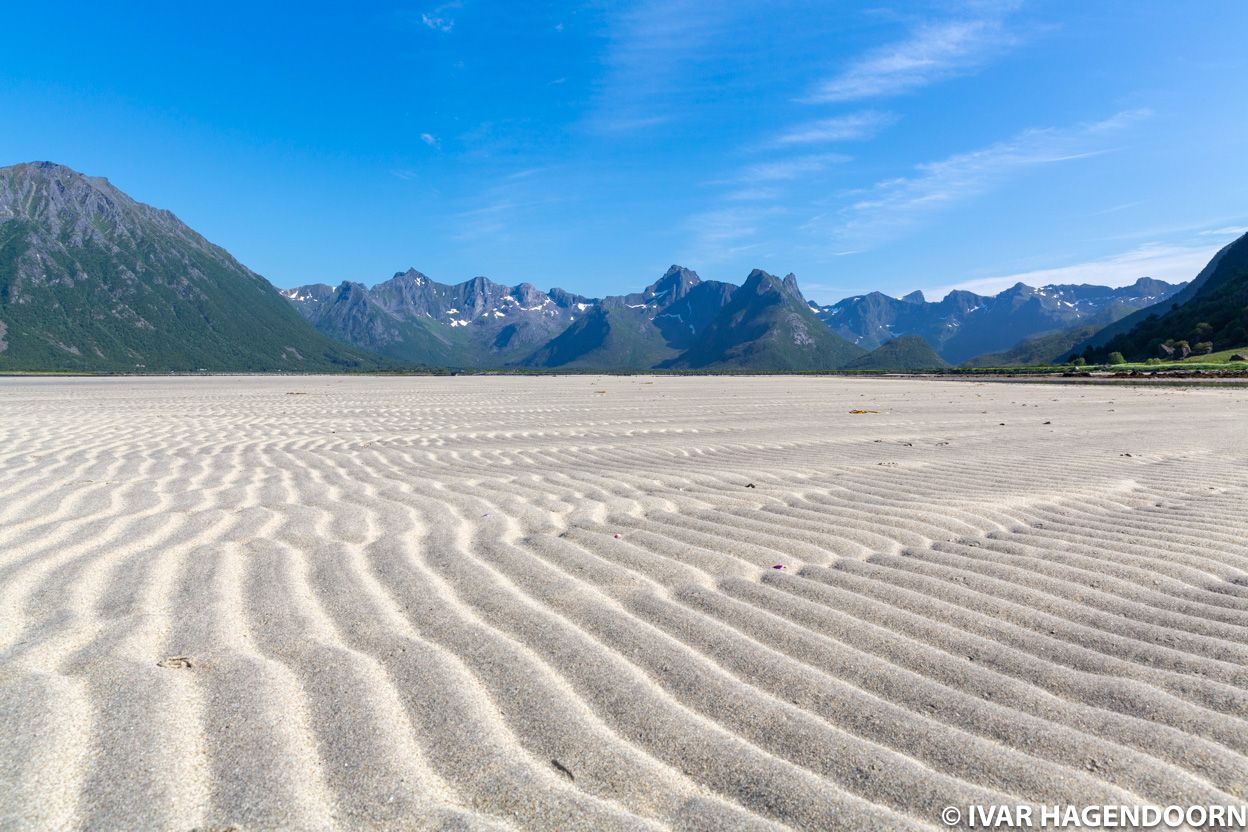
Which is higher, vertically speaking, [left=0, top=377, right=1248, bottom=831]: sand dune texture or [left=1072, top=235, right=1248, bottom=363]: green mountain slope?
[left=1072, top=235, right=1248, bottom=363]: green mountain slope

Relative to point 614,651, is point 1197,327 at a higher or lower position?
higher

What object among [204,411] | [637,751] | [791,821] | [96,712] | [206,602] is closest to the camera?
[791,821]

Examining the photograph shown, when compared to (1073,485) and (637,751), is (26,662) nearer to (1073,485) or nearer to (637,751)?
(637,751)

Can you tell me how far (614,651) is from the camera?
2.86 m

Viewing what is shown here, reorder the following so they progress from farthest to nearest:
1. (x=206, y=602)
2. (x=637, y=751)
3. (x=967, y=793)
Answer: (x=206, y=602), (x=637, y=751), (x=967, y=793)

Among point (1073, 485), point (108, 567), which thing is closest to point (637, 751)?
point (108, 567)

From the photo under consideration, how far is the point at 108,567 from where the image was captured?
3934 millimetres

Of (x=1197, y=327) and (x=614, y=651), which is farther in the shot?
(x=1197, y=327)

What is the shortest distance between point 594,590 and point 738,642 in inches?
35.6

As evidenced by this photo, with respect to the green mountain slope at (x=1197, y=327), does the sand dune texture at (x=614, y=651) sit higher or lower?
lower

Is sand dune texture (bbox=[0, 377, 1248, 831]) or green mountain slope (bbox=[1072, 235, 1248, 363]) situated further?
green mountain slope (bbox=[1072, 235, 1248, 363])

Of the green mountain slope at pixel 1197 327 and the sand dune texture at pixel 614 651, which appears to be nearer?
the sand dune texture at pixel 614 651

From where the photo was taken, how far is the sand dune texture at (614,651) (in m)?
1.96

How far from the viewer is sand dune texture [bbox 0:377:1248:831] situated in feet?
6.43
